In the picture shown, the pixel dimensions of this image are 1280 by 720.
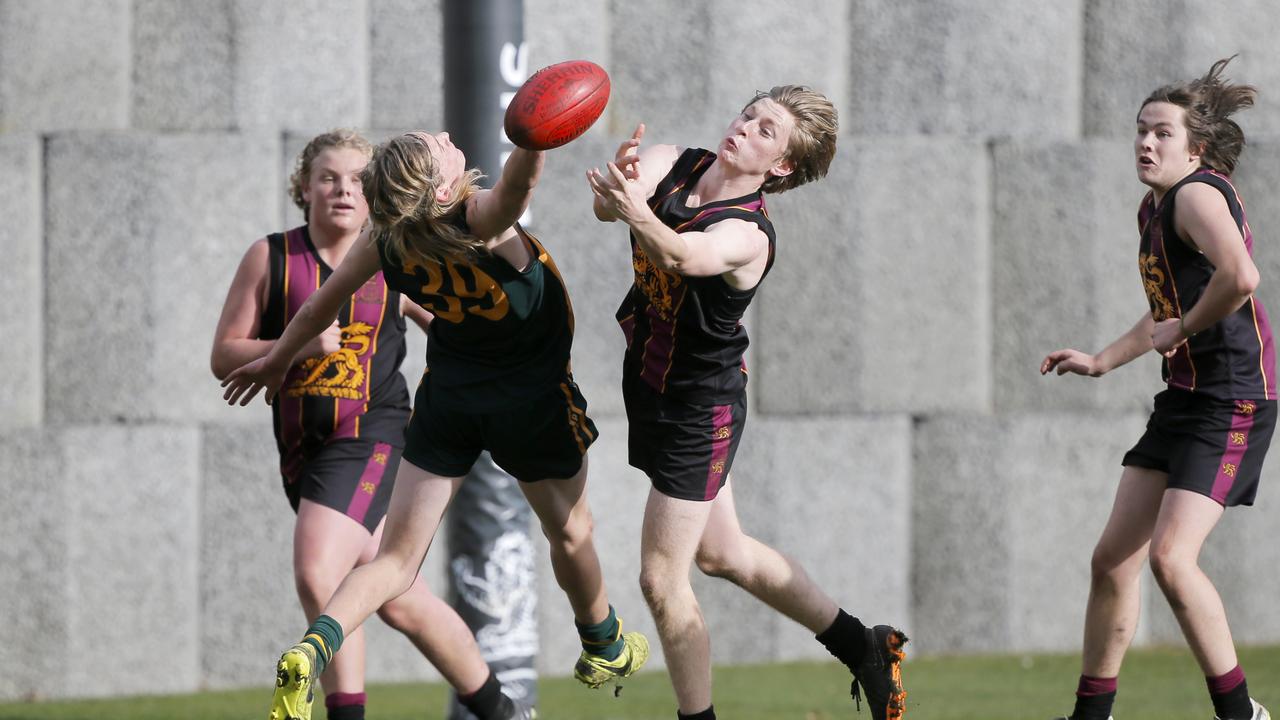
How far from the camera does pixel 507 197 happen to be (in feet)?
12.2

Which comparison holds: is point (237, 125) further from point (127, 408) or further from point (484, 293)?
point (484, 293)

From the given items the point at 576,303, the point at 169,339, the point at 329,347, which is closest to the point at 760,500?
the point at 576,303

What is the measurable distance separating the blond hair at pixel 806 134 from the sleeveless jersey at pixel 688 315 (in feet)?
0.42

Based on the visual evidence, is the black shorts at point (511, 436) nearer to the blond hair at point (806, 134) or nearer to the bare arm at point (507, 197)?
the bare arm at point (507, 197)

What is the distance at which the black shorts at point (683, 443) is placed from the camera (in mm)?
4141

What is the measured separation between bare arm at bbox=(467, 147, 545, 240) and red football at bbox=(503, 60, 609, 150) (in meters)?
0.04

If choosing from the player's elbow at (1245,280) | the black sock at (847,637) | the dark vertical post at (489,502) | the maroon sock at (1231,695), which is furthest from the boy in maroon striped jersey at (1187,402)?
the dark vertical post at (489,502)

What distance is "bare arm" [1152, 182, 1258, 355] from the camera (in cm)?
427

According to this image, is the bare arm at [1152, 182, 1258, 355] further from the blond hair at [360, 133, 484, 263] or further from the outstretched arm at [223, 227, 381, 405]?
the outstretched arm at [223, 227, 381, 405]

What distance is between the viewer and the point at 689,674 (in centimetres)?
422

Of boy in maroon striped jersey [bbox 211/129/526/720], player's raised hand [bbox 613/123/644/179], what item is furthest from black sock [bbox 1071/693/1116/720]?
player's raised hand [bbox 613/123/644/179]

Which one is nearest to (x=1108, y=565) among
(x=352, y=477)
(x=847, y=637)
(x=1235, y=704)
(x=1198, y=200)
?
(x=1235, y=704)

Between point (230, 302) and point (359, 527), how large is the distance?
83 centimetres

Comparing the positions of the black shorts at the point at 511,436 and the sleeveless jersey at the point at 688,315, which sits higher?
the sleeveless jersey at the point at 688,315
